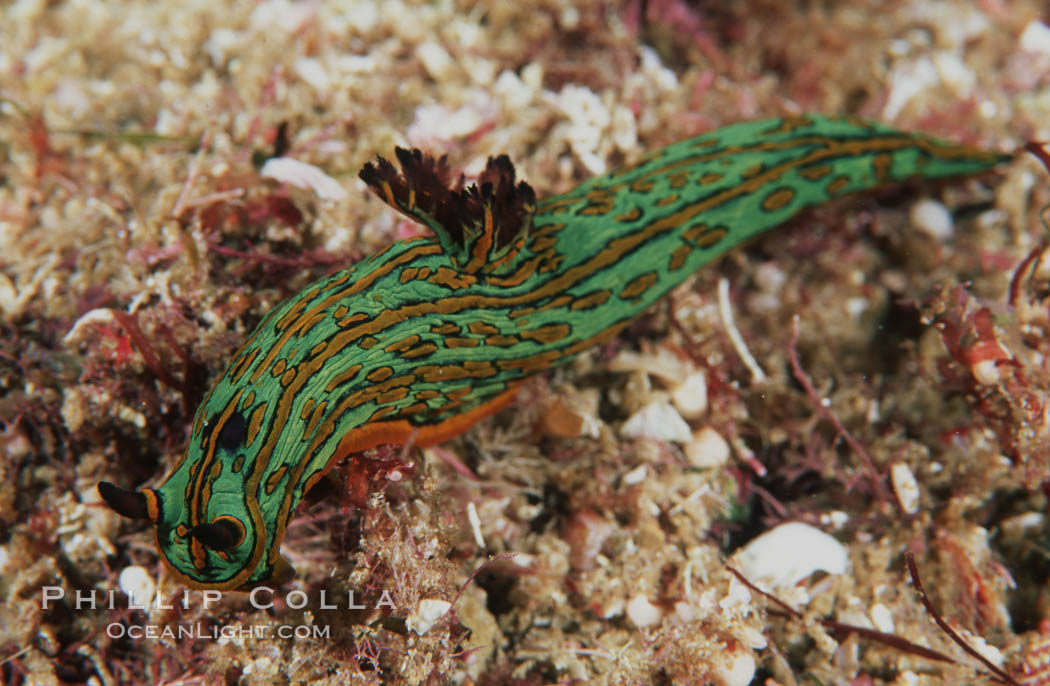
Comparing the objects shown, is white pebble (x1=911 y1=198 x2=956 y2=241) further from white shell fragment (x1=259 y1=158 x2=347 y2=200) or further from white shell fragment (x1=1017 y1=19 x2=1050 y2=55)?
white shell fragment (x1=259 y1=158 x2=347 y2=200)

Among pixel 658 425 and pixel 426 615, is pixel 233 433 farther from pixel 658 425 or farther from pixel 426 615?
pixel 658 425

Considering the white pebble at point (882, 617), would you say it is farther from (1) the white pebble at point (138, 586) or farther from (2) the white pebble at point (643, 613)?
(1) the white pebble at point (138, 586)

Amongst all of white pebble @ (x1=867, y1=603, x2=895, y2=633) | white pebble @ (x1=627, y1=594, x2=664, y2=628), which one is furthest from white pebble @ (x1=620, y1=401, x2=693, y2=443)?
white pebble @ (x1=867, y1=603, x2=895, y2=633)

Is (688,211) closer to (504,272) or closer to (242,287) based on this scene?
(504,272)

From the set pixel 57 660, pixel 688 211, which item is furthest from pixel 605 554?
pixel 57 660

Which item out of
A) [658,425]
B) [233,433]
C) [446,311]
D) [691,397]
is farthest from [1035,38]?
[233,433]

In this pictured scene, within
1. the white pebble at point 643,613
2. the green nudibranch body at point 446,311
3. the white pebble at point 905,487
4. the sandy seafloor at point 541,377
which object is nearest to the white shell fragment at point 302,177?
the sandy seafloor at point 541,377
